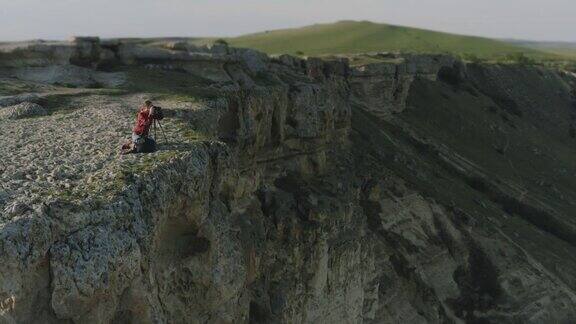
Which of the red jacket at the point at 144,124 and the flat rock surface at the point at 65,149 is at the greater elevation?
the red jacket at the point at 144,124

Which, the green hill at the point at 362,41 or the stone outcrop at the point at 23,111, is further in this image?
the green hill at the point at 362,41

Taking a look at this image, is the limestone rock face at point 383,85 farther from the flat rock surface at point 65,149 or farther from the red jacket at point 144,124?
the red jacket at point 144,124

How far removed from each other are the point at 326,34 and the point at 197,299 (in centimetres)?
14485

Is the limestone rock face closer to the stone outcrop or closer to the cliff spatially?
the cliff

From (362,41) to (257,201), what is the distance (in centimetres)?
13132

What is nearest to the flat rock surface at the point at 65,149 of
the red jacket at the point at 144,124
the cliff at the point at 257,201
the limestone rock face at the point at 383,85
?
the cliff at the point at 257,201

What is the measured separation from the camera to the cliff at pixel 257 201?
28.7 ft

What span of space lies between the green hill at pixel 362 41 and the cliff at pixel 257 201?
83.7 m

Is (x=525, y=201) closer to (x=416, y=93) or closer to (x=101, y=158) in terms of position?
(x=416, y=93)

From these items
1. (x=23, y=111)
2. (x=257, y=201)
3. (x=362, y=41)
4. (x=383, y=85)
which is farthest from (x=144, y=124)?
(x=362, y=41)

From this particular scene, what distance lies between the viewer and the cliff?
873 centimetres

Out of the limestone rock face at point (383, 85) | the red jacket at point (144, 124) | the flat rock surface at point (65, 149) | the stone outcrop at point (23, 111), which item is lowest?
the limestone rock face at point (383, 85)

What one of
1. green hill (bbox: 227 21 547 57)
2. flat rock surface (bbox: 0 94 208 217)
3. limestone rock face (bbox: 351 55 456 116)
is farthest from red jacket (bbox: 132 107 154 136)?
green hill (bbox: 227 21 547 57)

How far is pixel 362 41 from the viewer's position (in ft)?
482
